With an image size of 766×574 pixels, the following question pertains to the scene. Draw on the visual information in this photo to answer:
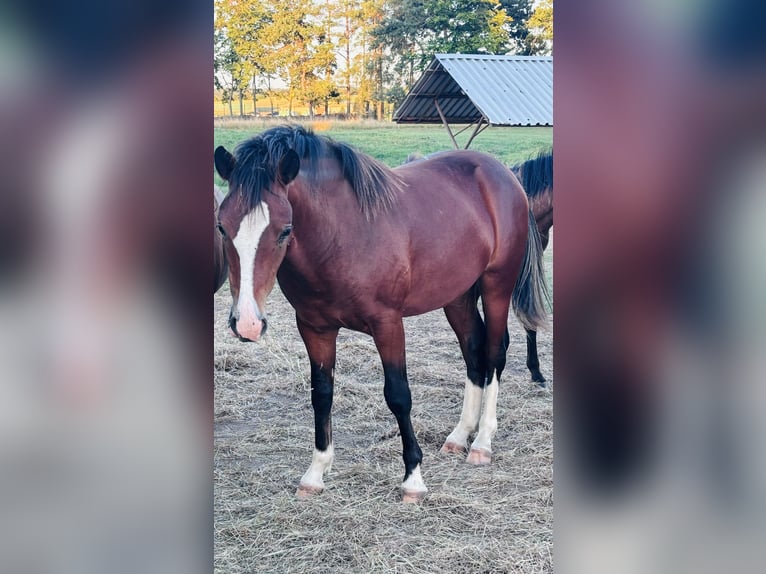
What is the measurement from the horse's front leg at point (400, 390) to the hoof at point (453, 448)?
504mm

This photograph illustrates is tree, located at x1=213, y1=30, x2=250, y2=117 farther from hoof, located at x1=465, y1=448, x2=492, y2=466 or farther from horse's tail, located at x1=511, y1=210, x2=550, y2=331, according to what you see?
hoof, located at x1=465, y1=448, x2=492, y2=466

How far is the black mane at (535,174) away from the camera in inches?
172

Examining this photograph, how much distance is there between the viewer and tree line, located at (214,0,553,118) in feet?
9.51

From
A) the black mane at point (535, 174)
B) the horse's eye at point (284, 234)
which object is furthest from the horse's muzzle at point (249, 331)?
the black mane at point (535, 174)

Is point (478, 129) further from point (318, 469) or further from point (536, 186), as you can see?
point (318, 469)

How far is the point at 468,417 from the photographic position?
3.56 m

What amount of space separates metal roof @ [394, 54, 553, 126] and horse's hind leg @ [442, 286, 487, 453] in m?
1.01

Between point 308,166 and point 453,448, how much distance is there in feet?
5.45

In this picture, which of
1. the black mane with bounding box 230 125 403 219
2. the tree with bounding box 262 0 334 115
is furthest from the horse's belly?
the tree with bounding box 262 0 334 115

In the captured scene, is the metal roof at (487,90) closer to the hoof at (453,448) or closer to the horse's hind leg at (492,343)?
the horse's hind leg at (492,343)

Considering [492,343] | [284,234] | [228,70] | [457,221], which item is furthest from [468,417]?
[228,70]
